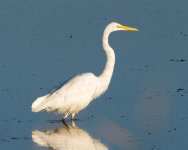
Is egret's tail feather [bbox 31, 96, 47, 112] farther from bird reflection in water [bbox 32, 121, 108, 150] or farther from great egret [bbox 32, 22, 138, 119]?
bird reflection in water [bbox 32, 121, 108, 150]

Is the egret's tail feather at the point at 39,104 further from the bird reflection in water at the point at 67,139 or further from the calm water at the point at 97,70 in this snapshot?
the bird reflection in water at the point at 67,139

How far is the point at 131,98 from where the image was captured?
13.3 metres

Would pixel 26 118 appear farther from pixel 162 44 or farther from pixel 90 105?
pixel 162 44

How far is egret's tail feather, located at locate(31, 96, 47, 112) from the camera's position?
12156mm

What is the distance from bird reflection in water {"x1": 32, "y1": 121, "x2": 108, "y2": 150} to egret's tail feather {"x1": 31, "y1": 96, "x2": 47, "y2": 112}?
1.42 feet

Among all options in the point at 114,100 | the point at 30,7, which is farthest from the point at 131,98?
the point at 30,7

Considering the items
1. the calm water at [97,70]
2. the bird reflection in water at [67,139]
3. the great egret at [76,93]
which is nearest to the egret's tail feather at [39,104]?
the great egret at [76,93]

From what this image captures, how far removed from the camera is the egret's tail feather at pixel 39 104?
12156 millimetres

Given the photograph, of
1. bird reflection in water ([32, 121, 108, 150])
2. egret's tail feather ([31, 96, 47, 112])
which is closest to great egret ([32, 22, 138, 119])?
egret's tail feather ([31, 96, 47, 112])

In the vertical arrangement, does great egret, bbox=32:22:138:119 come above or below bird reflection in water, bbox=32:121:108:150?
above

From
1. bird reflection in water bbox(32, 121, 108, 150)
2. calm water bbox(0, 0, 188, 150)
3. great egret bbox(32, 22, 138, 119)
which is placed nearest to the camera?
bird reflection in water bbox(32, 121, 108, 150)

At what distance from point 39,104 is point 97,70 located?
9.94ft

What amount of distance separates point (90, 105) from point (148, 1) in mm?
9121

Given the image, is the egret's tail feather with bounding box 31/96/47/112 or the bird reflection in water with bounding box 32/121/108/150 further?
the egret's tail feather with bounding box 31/96/47/112
